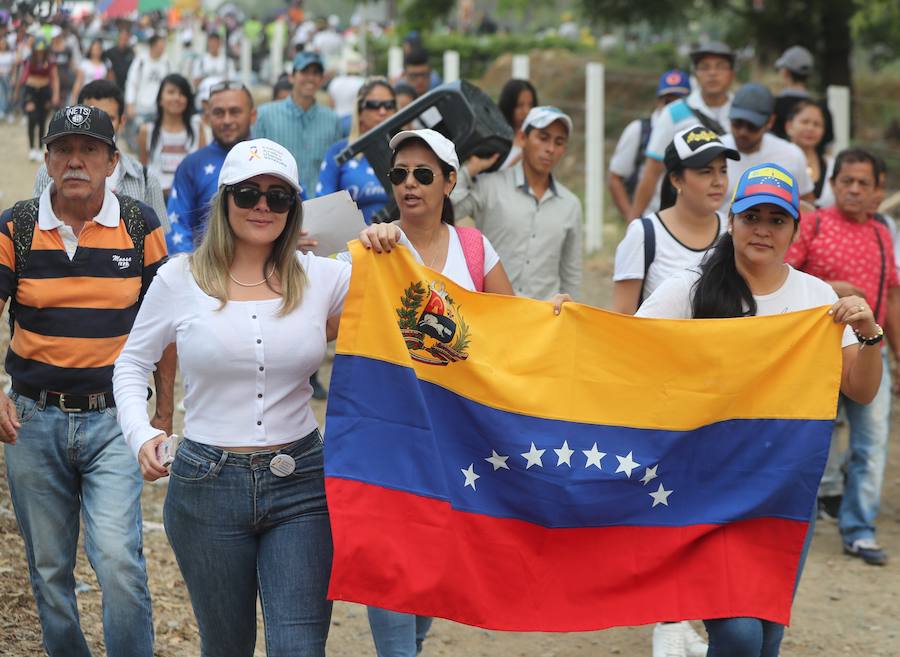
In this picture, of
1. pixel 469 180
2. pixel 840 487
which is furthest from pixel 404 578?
pixel 840 487

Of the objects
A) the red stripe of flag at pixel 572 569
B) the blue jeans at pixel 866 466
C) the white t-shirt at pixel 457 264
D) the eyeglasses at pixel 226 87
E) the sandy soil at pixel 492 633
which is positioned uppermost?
the eyeglasses at pixel 226 87

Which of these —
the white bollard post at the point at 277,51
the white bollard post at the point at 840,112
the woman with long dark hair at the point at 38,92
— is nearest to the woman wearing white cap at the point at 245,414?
the white bollard post at the point at 840,112

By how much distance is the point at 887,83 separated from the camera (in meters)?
21.5

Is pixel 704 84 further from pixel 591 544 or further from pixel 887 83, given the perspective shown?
pixel 887 83

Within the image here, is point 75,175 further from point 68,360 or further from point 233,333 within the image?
point 233,333

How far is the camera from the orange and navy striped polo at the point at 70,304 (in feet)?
16.6

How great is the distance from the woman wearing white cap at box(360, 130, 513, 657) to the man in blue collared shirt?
5.06 meters

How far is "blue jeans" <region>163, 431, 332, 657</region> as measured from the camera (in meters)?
4.30

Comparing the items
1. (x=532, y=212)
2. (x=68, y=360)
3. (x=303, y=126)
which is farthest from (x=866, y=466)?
(x=68, y=360)

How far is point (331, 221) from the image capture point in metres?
5.79

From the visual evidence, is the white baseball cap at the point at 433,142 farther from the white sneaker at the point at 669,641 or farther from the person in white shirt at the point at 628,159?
the person in white shirt at the point at 628,159

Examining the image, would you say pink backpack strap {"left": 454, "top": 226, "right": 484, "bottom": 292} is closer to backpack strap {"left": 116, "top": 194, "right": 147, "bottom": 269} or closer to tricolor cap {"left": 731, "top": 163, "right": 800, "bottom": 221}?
tricolor cap {"left": 731, "top": 163, "right": 800, "bottom": 221}

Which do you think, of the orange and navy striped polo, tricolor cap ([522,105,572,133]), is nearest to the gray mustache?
the orange and navy striped polo

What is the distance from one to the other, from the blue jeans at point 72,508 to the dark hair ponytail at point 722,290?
7.11ft
